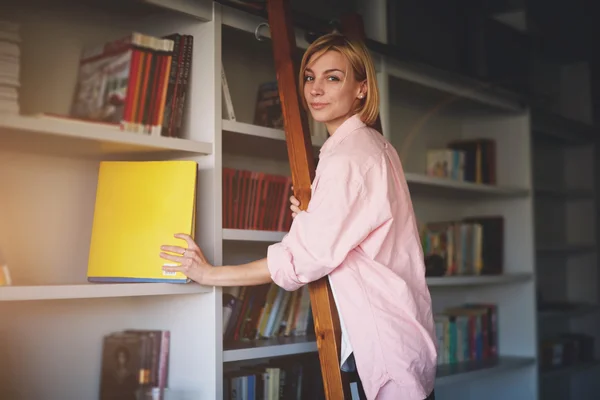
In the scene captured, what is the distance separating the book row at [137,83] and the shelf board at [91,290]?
360mm

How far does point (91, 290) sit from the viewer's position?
1.52m

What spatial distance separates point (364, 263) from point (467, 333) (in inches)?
63.0

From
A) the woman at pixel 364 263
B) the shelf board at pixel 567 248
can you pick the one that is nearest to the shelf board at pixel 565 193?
the shelf board at pixel 567 248

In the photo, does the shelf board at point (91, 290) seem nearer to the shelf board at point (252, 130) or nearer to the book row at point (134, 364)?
the book row at point (134, 364)

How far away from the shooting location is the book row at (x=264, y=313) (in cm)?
196

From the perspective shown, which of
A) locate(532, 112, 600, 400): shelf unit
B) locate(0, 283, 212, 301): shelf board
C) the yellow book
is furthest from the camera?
locate(532, 112, 600, 400): shelf unit

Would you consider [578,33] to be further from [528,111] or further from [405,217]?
[405,217]

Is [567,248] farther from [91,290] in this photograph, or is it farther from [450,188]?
[91,290]

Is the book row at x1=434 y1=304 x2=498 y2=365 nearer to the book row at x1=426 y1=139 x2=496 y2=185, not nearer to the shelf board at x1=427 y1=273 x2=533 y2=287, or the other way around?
the shelf board at x1=427 y1=273 x2=533 y2=287

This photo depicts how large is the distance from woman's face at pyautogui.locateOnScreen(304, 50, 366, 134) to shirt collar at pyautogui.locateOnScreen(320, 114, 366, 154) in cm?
7

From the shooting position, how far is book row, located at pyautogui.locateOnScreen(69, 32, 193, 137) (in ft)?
5.33

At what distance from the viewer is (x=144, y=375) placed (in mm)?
1796

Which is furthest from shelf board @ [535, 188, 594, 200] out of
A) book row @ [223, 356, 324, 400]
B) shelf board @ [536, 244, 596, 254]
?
book row @ [223, 356, 324, 400]

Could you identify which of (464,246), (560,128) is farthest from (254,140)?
A: (560,128)
